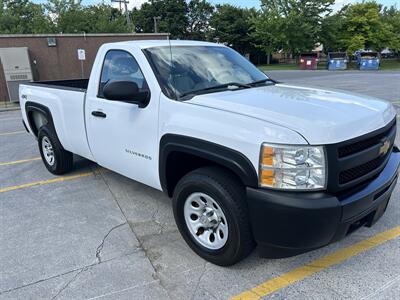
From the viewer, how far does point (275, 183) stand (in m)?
2.41

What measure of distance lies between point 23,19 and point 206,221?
105 ft

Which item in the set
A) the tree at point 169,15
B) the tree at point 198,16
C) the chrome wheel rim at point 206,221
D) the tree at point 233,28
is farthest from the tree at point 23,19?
the tree at point 198,16

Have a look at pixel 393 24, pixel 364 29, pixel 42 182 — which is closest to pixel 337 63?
pixel 364 29

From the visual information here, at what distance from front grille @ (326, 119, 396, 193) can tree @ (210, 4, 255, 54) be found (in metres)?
55.2

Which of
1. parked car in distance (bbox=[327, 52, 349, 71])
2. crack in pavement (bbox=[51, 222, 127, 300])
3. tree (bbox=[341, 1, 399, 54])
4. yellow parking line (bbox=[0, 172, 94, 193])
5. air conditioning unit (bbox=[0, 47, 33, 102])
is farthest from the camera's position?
tree (bbox=[341, 1, 399, 54])

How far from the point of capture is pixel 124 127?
3615mm

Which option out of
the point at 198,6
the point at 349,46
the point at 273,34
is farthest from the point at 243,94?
the point at 198,6

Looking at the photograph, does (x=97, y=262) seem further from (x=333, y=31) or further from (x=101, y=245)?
(x=333, y=31)

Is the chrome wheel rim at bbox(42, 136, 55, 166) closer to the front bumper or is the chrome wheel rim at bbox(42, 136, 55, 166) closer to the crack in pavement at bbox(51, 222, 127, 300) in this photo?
the crack in pavement at bbox(51, 222, 127, 300)

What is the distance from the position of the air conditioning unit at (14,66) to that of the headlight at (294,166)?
49.5 feet

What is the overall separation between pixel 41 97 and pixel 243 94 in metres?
3.33

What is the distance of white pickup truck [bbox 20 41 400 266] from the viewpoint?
7.81 ft

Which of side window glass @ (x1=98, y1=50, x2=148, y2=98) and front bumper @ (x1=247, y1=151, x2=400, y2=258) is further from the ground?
side window glass @ (x1=98, y1=50, x2=148, y2=98)

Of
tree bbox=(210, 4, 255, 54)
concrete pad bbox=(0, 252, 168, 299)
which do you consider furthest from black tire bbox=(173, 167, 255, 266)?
tree bbox=(210, 4, 255, 54)
